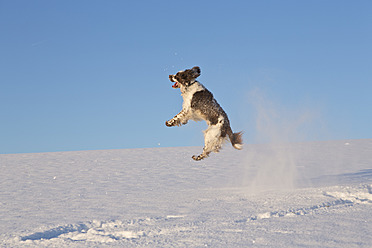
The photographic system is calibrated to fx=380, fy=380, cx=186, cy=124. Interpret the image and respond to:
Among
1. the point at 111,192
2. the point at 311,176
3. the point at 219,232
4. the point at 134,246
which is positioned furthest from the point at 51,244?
the point at 311,176

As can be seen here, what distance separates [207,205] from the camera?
953 centimetres

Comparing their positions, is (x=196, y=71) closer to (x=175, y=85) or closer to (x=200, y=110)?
(x=175, y=85)

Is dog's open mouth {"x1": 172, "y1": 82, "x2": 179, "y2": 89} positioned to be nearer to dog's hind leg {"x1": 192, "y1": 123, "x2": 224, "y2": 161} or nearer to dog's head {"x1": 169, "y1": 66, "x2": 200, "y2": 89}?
dog's head {"x1": 169, "y1": 66, "x2": 200, "y2": 89}

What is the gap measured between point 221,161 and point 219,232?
542 inches

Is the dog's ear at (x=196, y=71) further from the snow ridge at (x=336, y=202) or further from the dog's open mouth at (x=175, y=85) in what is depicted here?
the snow ridge at (x=336, y=202)

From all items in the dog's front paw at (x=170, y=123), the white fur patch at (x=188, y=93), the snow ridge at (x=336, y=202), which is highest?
the white fur patch at (x=188, y=93)

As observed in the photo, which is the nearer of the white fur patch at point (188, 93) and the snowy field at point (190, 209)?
the white fur patch at point (188, 93)

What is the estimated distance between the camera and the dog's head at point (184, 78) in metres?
5.59

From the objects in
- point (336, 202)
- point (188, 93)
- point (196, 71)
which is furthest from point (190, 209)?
point (196, 71)

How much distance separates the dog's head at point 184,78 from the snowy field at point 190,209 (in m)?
2.67

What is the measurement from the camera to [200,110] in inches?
220

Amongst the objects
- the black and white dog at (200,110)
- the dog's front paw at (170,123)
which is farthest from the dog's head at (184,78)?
the dog's front paw at (170,123)

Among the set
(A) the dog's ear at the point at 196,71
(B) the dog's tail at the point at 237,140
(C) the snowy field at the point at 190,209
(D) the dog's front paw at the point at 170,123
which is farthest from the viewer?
(C) the snowy field at the point at 190,209

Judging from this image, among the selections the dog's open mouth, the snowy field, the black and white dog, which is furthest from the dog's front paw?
the snowy field
